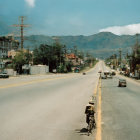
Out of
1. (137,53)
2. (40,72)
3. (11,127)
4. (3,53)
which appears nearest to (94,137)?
(11,127)

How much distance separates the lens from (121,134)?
11.2m

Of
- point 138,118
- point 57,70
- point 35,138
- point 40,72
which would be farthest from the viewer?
point 57,70

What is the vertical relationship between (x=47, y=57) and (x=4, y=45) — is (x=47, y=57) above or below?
below

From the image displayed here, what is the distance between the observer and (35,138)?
33.7 feet

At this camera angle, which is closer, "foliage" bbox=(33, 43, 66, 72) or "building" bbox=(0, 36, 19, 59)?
"foliage" bbox=(33, 43, 66, 72)

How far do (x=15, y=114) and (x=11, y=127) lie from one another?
3.55 metres

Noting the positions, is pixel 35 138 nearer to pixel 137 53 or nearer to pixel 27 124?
pixel 27 124

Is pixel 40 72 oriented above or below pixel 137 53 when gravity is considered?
below

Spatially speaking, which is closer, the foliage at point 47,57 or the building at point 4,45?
the foliage at point 47,57

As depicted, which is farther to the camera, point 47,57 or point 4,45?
point 4,45

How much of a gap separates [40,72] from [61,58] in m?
33.9

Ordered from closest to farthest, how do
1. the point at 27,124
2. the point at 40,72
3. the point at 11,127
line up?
the point at 11,127
the point at 27,124
the point at 40,72

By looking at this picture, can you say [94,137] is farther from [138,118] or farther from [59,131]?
[138,118]

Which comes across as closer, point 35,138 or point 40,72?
point 35,138
